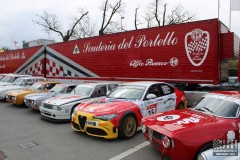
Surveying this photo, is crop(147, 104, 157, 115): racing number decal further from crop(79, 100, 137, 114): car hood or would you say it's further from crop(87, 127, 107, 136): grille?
crop(87, 127, 107, 136): grille

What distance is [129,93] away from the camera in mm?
7191

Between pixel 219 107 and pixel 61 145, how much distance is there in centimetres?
355

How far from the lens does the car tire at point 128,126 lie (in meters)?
6.00

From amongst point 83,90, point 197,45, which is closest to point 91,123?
point 83,90

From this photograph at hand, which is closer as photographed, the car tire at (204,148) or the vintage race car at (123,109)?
the car tire at (204,148)

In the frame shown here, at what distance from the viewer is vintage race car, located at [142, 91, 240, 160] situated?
3998mm

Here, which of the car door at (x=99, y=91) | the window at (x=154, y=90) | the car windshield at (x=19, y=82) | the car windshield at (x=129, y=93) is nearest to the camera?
the car windshield at (x=129, y=93)

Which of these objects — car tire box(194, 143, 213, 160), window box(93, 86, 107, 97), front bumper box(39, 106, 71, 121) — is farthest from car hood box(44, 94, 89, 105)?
car tire box(194, 143, 213, 160)

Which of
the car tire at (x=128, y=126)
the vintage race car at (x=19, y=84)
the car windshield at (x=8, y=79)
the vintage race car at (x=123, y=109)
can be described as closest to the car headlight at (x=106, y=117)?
the vintage race car at (x=123, y=109)

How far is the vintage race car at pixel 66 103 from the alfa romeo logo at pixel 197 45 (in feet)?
11.9

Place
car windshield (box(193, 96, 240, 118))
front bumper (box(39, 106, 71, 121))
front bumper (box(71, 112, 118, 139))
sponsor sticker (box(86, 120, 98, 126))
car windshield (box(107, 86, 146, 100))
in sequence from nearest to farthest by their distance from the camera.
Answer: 1. car windshield (box(193, 96, 240, 118))
2. front bumper (box(71, 112, 118, 139))
3. sponsor sticker (box(86, 120, 98, 126))
4. car windshield (box(107, 86, 146, 100))
5. front bumper (box(39, 106, 71, 121))

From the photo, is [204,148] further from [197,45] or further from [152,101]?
[197,45]

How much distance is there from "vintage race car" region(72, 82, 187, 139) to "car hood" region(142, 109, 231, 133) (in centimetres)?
108

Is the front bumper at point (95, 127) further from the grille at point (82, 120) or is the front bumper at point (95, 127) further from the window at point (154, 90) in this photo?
the window at point (154, 90)
